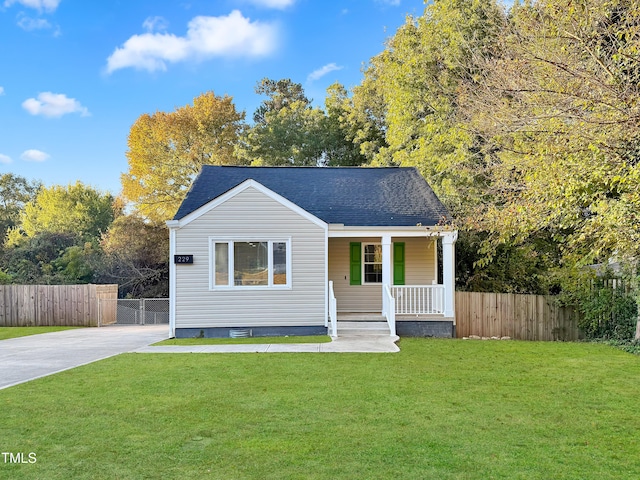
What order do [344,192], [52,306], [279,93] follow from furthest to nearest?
1. [279,93]
2. [52,306]
3. [344,192]

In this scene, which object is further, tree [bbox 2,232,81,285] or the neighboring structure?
tree [bbox 2,232,81,285]

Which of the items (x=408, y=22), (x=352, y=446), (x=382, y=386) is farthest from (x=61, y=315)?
(x=408, y=22)

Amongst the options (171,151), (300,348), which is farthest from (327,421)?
(171,151)

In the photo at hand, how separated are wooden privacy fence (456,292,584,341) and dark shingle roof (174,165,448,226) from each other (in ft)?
9.11

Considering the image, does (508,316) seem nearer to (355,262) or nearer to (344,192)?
(355,262)

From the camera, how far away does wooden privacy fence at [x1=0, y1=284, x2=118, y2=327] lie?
16328 millimetres

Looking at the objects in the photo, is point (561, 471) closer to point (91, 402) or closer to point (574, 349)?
point (91, 402)

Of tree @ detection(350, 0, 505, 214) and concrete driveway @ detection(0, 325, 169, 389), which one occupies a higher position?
tree @ detection(350, 0, 505, 214)

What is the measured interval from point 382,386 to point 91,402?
12.1 feet

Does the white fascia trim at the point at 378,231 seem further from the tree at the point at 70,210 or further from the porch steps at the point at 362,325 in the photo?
the tree at the point at 70,210

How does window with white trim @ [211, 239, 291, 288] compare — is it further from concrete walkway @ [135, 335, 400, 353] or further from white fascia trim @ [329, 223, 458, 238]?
concrete walkway @ [135, 335, 400, 353]

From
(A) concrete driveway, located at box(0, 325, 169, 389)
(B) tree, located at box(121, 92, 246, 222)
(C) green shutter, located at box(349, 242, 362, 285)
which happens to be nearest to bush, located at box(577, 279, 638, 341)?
(C) green shutter, located at box(349, 242, 362, 285)

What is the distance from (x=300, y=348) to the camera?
960 centimetres

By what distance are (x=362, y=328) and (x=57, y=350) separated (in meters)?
7.02
